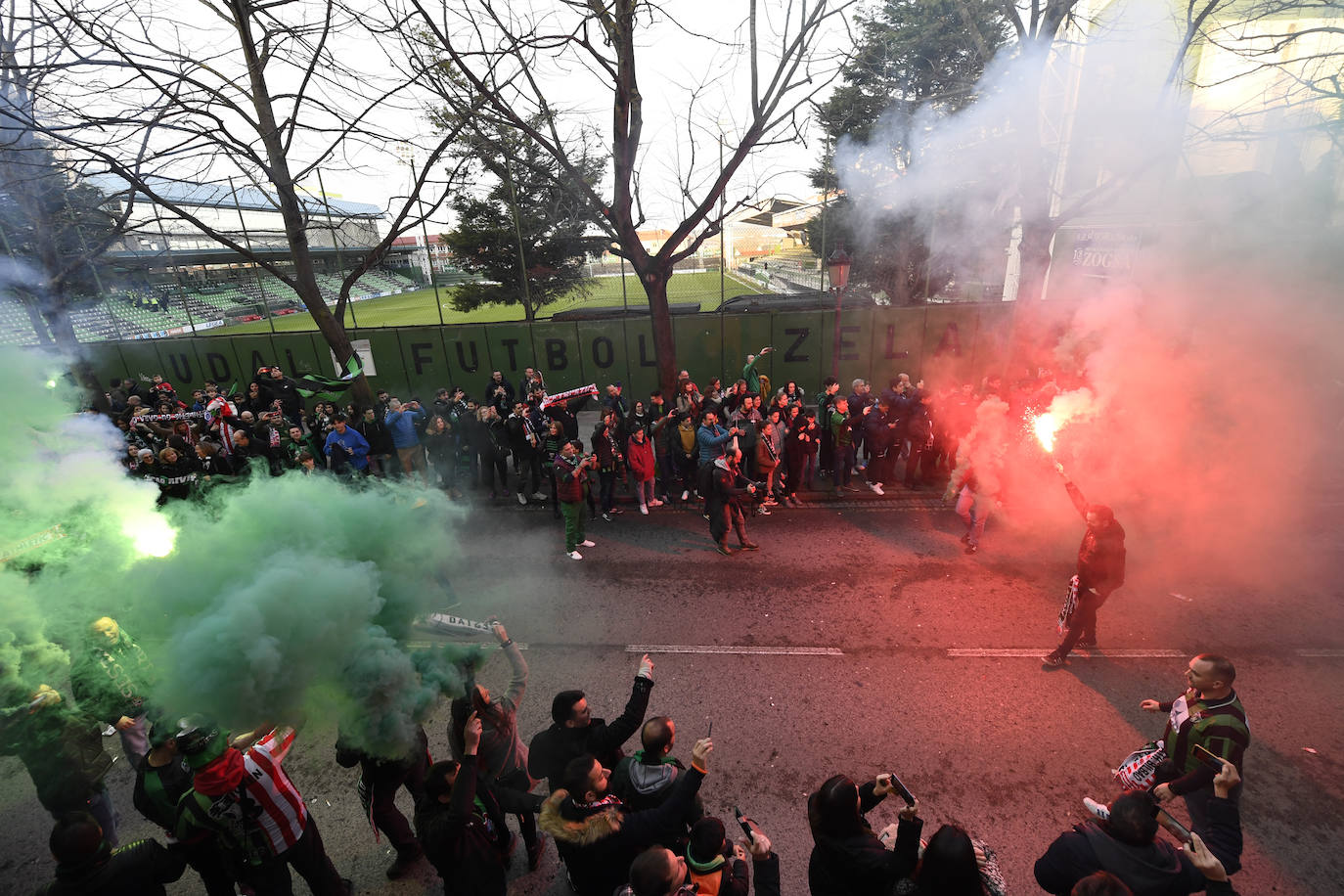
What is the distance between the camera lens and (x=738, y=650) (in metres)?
5.52

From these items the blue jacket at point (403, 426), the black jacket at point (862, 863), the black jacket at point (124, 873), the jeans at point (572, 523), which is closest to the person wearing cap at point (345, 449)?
the blue jacket at point (403, 426)

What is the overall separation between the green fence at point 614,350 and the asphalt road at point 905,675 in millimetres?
6869

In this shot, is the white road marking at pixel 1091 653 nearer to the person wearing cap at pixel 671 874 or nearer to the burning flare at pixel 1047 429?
the burning flare at pixel 1047 429

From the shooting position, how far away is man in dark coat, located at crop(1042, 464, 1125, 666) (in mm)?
4820

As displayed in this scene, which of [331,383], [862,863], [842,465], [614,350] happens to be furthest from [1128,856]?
[614,350]

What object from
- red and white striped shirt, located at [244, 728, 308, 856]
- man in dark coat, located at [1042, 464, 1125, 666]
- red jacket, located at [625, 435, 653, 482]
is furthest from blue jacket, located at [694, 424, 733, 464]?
red and white striped shirt, located at [244, 728, 308, 856]

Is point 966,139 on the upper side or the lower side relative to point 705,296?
upper

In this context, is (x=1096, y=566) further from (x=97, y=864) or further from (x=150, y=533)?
(x=150, y=533)

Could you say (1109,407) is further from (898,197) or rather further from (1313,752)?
(898,197)

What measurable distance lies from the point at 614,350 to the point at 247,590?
12.2 meters

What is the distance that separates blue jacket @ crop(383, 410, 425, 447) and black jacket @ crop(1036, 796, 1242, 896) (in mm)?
9192

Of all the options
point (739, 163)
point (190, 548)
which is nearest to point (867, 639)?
point (190, 548)

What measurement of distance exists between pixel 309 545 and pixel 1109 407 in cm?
963

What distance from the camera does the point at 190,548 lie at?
279 centimetres
